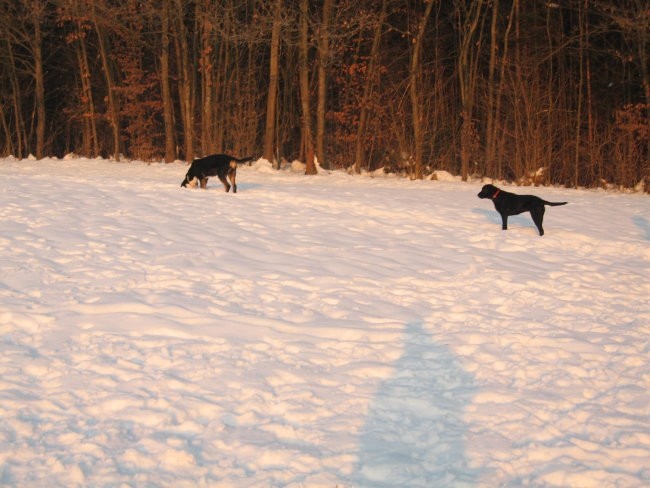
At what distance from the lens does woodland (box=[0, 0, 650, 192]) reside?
23250 mm

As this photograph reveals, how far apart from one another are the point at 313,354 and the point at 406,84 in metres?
22.4

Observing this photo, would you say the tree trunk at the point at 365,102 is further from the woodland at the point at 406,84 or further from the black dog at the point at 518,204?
the black dog at the point at 518,204

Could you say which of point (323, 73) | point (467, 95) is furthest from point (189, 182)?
point (467, 95)

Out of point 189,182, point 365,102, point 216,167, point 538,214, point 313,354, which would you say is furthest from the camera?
point 365,102

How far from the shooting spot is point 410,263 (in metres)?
10.3

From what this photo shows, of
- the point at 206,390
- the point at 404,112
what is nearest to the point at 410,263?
the point at 206,390

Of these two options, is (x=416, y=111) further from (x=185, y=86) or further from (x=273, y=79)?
(x=185, y=86)

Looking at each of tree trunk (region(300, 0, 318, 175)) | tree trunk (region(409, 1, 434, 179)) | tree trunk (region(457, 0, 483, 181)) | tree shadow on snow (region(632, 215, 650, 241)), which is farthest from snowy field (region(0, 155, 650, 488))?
tree trunk (region(457, 0, 483, 181))

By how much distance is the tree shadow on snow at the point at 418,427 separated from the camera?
4.39 m

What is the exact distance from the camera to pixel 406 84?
27.3 m

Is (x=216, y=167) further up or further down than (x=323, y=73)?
further down

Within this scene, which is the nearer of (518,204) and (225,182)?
(518,204)

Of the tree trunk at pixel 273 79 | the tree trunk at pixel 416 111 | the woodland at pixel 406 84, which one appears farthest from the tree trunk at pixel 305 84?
the tree trunk at pixel 416 111

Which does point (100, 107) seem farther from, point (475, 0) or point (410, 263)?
point (410, 263)
